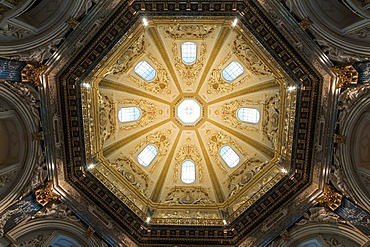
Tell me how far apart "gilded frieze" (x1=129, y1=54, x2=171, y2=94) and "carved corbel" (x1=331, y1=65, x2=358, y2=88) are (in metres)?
11.1

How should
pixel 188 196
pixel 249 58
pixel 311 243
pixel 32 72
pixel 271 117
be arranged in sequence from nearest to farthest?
pixel 32 72 → pixel 311 243 → pixel 249 58 → pixel 271 117 → pixel 188 196

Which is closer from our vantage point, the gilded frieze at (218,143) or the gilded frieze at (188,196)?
the gilded frieze at (188,196)

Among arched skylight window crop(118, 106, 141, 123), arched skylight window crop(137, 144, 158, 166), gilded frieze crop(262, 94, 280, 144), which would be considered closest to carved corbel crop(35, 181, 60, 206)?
arched skylight window crop(137, 144, 158, 166)

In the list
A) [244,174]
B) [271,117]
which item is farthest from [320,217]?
[271,117]

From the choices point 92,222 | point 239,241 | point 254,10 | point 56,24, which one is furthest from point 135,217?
point 254,10

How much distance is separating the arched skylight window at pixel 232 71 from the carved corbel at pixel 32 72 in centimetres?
1102

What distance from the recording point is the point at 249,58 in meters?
19.9

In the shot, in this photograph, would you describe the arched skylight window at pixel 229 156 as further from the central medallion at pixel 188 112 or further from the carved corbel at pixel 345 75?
the carved corbel at pixel 345 75

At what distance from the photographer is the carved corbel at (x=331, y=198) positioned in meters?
15.7

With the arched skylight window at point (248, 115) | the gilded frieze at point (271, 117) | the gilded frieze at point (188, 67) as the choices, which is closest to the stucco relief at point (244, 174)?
the gilded frieze at point (271, 117)

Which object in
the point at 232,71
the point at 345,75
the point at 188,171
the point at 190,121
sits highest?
the point at 190,121

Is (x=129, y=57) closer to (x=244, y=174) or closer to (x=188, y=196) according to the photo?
(x=188, y=196)

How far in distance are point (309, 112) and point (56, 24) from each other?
1068cm

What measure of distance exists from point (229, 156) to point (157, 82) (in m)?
6.34
